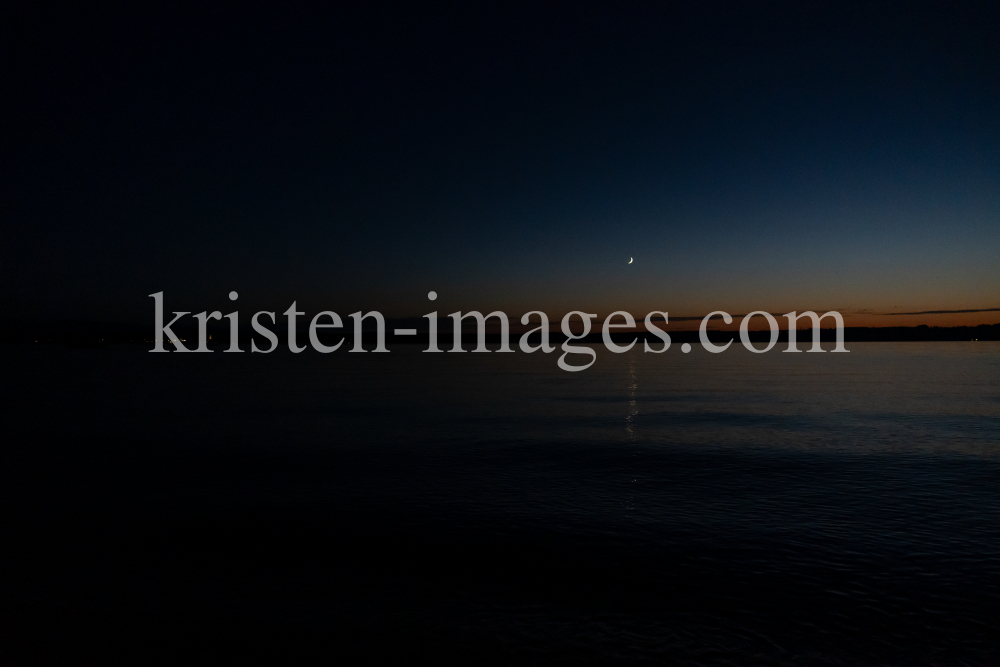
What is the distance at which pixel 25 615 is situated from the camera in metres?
13.0

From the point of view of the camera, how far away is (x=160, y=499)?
2192 centimetres

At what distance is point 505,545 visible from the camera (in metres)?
16.9

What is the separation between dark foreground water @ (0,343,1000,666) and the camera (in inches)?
472

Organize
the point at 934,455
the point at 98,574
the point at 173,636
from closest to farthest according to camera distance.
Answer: the point at 173,636 < the point at 98,574 < the point at 934,455

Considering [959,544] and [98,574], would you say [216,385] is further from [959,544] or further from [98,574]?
[959,544]

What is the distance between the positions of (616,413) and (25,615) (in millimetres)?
34901

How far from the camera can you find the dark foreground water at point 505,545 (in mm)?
11977

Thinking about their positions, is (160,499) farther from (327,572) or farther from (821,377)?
(821,377)

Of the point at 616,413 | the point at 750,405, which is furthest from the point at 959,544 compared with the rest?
the point at 750,405

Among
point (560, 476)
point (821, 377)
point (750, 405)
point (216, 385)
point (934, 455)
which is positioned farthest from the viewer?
point (821, 377)

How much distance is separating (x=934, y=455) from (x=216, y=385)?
6313 cm

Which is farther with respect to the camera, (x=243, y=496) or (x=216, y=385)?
(x=216, y=385)

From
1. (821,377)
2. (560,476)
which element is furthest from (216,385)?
(821,377)

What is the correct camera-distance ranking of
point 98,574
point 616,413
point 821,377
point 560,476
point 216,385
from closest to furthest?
point 98,574
point 560,476
point 616,413
point 216,385
point 821,377
